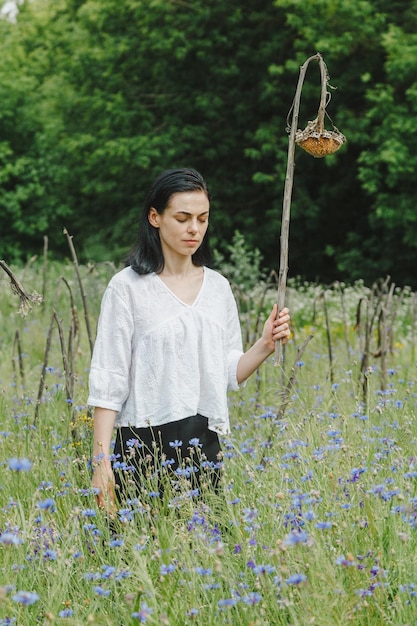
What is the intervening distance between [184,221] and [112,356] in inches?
21.3

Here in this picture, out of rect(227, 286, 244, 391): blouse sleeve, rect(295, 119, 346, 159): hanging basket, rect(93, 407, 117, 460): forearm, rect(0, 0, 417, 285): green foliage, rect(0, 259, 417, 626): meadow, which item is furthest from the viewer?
rect(0, 0, 417, 285): green foliage

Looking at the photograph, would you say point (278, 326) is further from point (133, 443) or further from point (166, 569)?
point (166, 569)

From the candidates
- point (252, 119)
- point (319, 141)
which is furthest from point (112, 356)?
point (252, 119)

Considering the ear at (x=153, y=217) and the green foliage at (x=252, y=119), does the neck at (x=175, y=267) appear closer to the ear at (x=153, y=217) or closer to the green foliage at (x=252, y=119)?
the ear at (x=153, y=217)

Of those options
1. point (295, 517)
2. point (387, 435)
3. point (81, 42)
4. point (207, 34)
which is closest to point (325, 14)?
point (207, 34)

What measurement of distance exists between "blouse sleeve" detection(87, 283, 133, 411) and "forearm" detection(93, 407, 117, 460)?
0.03 metres

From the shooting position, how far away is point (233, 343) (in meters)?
3.27

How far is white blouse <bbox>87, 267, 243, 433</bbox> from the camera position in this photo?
9.74 ft

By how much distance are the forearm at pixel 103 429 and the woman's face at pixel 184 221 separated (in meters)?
0.63

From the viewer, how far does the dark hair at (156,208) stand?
3.02 m

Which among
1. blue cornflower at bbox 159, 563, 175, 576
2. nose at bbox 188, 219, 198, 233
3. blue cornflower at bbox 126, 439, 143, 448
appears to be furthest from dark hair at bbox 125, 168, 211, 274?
blue cornflower at bbox 159, 563, 175, 576

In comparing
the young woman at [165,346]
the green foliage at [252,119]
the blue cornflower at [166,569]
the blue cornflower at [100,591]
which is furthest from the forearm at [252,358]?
the green foliage at [252,119]

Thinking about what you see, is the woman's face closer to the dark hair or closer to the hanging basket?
the dark hair

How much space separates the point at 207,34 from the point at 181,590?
15.1 meters
